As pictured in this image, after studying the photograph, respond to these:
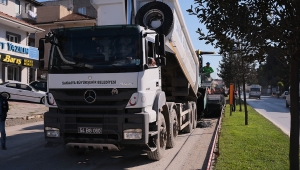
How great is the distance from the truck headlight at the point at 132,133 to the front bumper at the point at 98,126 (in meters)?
0.06

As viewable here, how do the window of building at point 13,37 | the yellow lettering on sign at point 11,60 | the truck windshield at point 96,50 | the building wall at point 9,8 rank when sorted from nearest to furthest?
1. the truck windshield at point 96,50
2. the yellow lettering on sign at point 11,60
3. the window of building at point 13,37
4. the building wall at point 9,8

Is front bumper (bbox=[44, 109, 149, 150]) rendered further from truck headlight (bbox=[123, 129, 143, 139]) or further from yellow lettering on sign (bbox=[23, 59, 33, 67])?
yellow lettering on sign (bbox=[23, 59, 33, 67])

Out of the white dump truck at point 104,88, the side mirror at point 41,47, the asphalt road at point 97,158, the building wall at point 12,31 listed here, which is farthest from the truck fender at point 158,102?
the building wall at point 12,31

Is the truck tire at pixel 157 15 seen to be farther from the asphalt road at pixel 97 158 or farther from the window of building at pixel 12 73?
the window of building at pixel 12 73

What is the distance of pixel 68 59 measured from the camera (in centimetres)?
683

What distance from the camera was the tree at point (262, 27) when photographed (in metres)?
4.55

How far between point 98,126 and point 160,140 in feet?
6.15

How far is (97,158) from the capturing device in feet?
26.3

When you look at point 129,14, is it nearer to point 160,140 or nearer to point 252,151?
point 160,140

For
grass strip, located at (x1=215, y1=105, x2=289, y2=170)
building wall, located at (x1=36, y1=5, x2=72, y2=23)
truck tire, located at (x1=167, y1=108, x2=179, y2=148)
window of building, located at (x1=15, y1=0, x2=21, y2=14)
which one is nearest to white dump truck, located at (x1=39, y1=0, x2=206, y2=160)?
truck tire, located at (x1=167, y1=108, x2=179, y2=148)

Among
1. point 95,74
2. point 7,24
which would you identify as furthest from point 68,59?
point 7,24

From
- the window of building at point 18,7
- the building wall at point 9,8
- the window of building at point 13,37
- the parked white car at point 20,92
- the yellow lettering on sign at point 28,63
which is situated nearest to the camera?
the parked white car at point 20,92

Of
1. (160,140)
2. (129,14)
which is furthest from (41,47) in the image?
(160,140)

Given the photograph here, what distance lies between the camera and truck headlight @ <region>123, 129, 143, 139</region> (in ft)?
21.2
